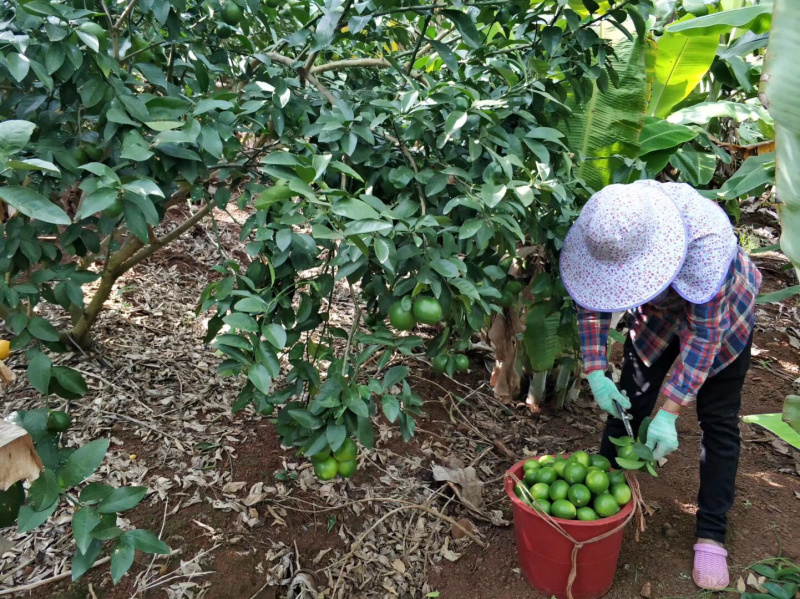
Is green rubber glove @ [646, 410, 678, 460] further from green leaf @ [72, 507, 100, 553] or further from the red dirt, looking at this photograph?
green leaf @ [72, 507, 100, 553]

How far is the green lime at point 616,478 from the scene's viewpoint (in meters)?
2.36

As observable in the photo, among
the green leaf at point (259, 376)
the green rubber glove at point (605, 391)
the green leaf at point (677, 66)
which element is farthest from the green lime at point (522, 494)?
the green leaf at point (677, 66)

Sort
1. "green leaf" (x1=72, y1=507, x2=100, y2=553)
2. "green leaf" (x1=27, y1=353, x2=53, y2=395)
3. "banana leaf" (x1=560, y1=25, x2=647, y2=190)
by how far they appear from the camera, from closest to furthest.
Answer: "green leaf" (x1=72, y1=507, x2=100, y2=553) → "green leaf" (x1=27, y1=353, x2=53, y2=395) → "banana leaf" (x1=560, y1=25, x2=647, y2=190)

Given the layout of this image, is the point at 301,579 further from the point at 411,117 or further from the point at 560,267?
the point at 411,117

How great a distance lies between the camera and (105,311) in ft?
12.2

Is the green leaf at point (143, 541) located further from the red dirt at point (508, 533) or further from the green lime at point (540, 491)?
the green lime at point (540, 491)

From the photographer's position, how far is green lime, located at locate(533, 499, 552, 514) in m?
2.30

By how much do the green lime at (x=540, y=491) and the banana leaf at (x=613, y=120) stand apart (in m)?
1.50

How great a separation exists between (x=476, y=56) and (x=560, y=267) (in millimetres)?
786

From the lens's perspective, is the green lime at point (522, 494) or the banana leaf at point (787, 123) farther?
the green lime at point (522, 494)

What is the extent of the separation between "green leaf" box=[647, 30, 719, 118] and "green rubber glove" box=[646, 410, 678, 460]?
2.11 meters

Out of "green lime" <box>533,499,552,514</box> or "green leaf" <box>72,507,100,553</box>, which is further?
"green lime" <box>533,499,552,514</box>

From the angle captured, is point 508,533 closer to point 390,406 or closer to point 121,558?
point 390,406

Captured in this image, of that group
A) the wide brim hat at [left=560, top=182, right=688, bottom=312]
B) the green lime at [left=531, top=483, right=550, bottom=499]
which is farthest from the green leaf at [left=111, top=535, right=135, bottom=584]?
the wide brim hat at [left=560, top=182, right=688, bottom=312]
